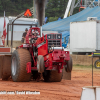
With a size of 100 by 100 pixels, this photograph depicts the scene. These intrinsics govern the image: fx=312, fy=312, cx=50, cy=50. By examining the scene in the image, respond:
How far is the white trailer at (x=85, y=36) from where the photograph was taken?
21.0 meters

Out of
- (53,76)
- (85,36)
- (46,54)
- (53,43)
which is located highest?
(85,36)

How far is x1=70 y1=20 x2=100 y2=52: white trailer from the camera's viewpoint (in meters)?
21.0

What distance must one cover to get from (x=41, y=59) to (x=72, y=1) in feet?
92.7

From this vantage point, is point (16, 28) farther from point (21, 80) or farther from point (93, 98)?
point (93, 98)

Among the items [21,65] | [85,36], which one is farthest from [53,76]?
[85,36]

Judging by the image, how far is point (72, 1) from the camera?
3706 centimetres

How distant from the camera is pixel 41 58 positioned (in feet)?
31.6

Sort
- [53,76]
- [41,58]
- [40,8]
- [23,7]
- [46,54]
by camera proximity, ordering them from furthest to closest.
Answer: [23,7], [53,76], [46,54], [41,58], [40,8]

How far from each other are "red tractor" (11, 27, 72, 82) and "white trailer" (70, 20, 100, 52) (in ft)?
33.9

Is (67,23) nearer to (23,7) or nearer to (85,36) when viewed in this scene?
(85,36)

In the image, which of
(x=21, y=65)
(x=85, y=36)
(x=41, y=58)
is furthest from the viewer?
(x=85, y=36)

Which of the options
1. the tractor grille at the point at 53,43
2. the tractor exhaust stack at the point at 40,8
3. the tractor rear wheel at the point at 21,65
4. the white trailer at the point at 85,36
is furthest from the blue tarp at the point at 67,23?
the tractor exhaust stack at the point at 40,8

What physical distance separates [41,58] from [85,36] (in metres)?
12.1

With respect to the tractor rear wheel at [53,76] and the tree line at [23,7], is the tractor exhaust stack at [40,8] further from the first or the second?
the tree line at [23,7]
